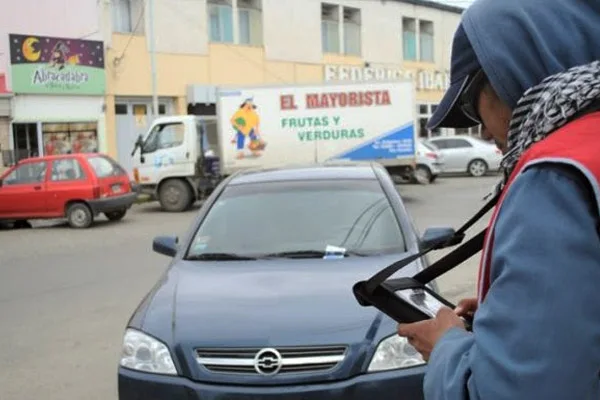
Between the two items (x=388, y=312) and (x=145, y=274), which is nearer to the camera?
(x=388, y=312)

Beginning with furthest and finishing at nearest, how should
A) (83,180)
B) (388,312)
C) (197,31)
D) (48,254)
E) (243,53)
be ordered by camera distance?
1. (243,53)
2. (197,31)
3. (83,180)
4. (48,254)
5. (388,312)

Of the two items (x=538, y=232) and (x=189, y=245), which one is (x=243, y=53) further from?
(x=538, y=232)

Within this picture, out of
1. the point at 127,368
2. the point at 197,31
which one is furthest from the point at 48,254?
the point at 197,31

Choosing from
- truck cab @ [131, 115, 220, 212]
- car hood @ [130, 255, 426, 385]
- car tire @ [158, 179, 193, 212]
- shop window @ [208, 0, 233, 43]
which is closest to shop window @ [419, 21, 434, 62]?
shop window @ [208, 0, 233, 43]

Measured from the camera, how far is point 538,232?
1029mm

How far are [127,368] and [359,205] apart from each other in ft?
6.74

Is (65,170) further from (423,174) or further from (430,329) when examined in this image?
(430,329)

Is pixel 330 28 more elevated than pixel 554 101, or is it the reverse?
pixel 330 28

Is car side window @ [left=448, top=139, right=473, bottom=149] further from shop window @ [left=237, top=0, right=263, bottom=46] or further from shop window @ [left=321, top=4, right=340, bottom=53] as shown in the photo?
shop window @ [left=237, top=0, right=263, bottom=46]

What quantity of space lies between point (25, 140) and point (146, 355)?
19142 millimetres

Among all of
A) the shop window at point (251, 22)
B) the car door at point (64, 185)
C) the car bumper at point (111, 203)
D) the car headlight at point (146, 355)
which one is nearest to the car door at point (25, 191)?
the car door at point (64, 185)

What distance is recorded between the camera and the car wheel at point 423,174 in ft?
76.4

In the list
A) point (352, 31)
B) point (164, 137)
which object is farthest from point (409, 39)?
point (164, 137)

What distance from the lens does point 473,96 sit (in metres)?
1.36
